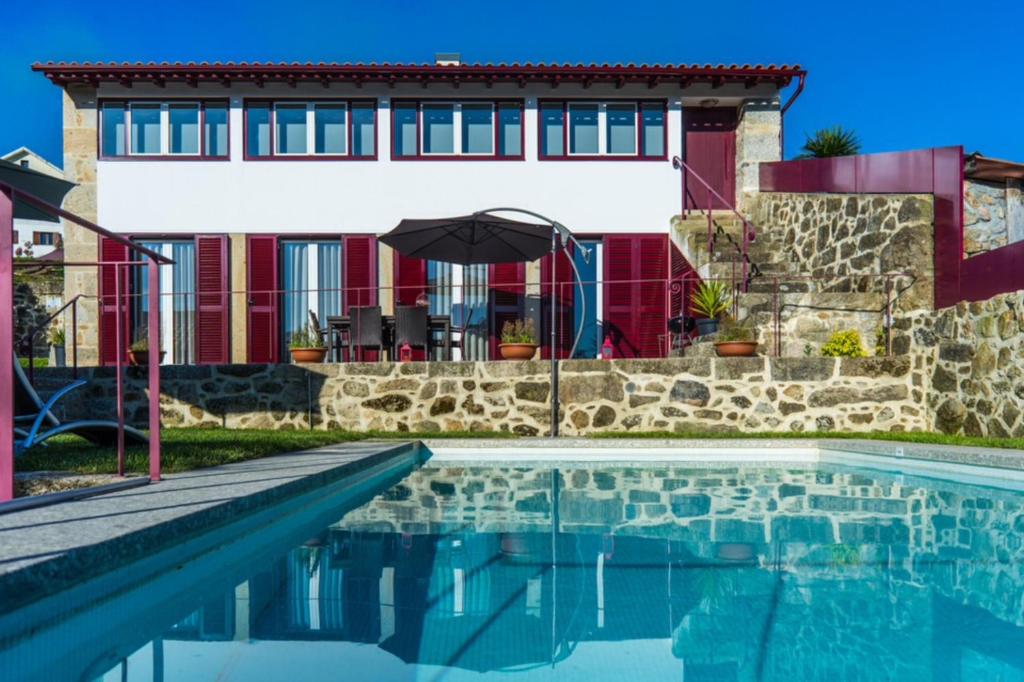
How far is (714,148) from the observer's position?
13664 mm

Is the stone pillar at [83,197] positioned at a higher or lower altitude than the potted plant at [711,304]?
higher

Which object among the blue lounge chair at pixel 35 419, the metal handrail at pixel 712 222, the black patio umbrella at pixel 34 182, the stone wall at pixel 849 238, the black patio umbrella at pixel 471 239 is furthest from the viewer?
the metal handrail at pixel 712 222

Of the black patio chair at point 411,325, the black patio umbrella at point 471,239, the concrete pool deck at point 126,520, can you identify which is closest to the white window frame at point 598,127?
the black patio umbrella at point 471,239

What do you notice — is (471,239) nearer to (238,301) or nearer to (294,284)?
(294,284)

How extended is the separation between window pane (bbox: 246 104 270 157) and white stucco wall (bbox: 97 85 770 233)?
15cm

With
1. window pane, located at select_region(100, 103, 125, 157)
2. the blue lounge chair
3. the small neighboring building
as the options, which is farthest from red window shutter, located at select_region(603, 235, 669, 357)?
the small neighboring building

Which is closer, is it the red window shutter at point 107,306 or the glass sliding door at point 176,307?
the red window shutter at point 107,306

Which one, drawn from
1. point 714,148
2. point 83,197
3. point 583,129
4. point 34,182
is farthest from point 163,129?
point 714,148

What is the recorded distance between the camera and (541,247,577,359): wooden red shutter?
12.9 metres

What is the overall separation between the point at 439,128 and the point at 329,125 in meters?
1.75

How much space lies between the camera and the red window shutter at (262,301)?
1277 centimetres

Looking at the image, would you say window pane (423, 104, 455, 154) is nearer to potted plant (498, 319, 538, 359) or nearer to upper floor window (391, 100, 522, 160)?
upper floor window (391, 100, 522, 160)

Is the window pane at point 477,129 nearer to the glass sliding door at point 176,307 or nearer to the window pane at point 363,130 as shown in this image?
the window pane at point 363,130

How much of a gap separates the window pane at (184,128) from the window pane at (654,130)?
7.13 meters
